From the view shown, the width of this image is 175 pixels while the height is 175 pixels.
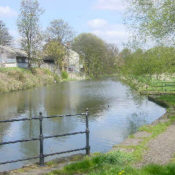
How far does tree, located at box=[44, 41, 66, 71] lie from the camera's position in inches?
2636

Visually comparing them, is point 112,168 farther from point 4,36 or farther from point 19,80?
point 4,36

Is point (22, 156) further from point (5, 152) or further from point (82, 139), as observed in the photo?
point (82, 139)

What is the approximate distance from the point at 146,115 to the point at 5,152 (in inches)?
425

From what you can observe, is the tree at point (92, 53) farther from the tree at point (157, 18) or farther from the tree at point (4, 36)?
the tree at point (157, 18)

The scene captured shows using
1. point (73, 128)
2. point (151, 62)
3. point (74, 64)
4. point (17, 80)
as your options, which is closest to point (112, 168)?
point (73, 128)

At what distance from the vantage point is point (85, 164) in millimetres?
6988

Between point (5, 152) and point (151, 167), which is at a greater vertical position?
Answer: point (151, 167)

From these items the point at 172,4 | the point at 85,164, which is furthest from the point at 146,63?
the point at 85,164

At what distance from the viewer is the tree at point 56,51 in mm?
66950

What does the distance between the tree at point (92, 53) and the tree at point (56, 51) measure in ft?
45.1

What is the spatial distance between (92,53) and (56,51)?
63.8ft

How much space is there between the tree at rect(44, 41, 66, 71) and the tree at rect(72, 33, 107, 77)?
13.8 metres

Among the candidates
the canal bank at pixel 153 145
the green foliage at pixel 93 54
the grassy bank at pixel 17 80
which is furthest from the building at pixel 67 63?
the canal bank at pixel 153 145

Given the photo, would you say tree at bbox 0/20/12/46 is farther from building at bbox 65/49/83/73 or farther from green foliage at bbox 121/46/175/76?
green foliage at bbox 121/46/175/76
